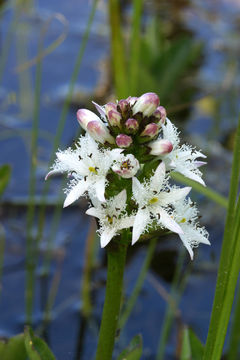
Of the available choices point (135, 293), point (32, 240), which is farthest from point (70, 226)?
point (135, 293)

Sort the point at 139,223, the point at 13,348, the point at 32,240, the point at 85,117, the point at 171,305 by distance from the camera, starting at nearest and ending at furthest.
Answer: the point at 139,223 → the point at 85,117 → the point at 13,348 → the point at 171,305 → the point at 32,240

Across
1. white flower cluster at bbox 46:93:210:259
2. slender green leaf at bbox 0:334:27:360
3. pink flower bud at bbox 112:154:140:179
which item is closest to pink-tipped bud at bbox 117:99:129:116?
white flower cluster at bbox 46:93:210:259

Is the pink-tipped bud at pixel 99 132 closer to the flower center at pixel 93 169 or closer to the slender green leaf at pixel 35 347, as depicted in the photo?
the flower center at pixel 93 169

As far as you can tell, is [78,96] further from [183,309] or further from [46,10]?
[183,309]

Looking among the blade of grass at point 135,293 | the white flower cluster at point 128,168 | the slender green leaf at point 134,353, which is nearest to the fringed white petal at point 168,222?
the white flower cluster at point 128,168

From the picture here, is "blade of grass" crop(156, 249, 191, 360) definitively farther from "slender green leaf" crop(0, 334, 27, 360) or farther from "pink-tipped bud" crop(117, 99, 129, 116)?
"pink-tipped bud" crop(117, 99, 129, 116)

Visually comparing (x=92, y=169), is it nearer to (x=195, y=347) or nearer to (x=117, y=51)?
(x=195, y=347)
